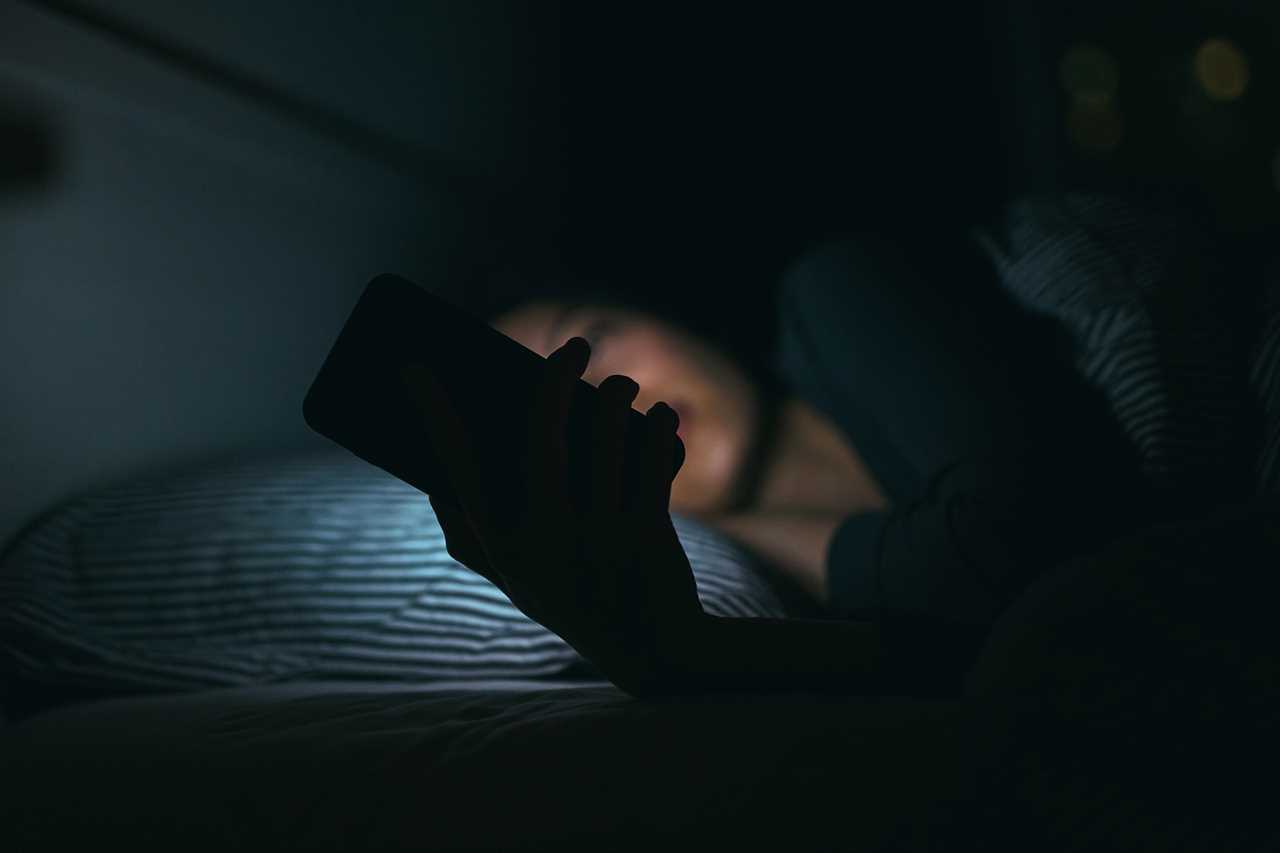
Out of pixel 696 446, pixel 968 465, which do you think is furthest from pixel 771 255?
pixel 968 465

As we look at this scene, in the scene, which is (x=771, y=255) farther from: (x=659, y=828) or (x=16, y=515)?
(x=659, y=828)

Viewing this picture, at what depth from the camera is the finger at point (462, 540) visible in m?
0.58

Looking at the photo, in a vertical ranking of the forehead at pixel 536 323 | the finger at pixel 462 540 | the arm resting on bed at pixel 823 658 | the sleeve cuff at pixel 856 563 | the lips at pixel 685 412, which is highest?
the forehead at pixel 536 323

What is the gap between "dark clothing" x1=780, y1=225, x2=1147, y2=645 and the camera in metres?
0.81

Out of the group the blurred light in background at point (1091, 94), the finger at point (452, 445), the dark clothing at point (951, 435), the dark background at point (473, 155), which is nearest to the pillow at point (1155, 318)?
the dark clothing at point (951, 435)

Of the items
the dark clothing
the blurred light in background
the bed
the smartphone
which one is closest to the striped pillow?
the bed

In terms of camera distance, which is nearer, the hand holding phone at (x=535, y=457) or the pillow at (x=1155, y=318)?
the hand holding phone at (x=535, y=457)

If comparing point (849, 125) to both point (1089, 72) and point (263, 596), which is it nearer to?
point (1089, 72)

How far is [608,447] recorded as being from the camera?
53cm

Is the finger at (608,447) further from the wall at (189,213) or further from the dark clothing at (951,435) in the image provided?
the wall at (189,213)

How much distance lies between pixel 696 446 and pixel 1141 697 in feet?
2.52

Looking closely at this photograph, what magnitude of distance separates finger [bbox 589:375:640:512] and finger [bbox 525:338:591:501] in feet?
0.05

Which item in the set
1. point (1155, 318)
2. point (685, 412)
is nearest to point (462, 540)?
point (685, 412)

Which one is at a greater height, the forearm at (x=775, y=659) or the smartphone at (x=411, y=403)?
the smartphone at (x=411, y=403)
